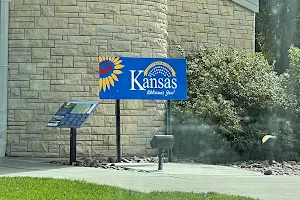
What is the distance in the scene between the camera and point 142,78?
16.0 meters

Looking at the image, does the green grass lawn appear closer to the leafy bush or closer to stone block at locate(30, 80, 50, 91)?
stone block at locate(30, 80, 50, 91)

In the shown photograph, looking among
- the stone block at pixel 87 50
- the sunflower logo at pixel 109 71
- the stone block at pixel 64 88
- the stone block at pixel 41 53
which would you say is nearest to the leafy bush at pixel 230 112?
the sunflower logo at pixel 109 71

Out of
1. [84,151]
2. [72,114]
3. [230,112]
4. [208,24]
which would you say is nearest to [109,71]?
[72,114]

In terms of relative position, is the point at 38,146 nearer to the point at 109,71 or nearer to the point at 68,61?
the point at 68,61

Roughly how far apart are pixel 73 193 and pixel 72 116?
189 inches

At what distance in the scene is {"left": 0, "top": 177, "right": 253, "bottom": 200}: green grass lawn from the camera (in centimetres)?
994

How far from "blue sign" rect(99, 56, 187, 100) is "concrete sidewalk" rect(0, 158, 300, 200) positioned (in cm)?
178

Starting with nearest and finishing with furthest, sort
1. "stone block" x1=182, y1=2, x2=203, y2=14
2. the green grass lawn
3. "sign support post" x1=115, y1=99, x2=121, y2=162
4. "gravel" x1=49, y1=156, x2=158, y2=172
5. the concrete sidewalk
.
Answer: the green grass lawn < the concrete sidewalk < "gravel" x1=49, y1=156, x2=158, y2=172 < "sign support post" x1=115, y1=99, x2=121, y2=162 < "stone block" x1=182, y1=2, x2=203, y2=14

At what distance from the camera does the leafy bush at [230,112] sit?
16.4 meters

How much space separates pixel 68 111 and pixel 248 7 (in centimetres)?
771

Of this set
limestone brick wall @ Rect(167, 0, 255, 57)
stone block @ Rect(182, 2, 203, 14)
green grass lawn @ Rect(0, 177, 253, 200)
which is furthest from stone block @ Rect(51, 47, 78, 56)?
green grass lawn @ Rect(0, 177, 253, 200)

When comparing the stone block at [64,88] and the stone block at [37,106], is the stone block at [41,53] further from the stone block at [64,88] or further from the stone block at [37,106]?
the stone block at [37,106]

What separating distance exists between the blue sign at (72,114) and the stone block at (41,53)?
1.54m

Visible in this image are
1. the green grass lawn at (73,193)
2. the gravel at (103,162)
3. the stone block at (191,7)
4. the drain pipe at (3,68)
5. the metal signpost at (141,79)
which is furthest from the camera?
the stone block at (191,7)
